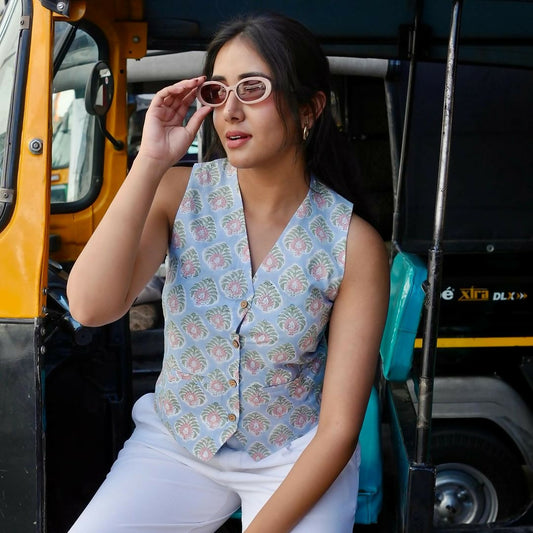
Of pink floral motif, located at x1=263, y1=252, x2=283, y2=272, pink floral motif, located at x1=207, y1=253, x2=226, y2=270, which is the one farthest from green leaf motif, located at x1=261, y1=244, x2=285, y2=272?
pink floral motif, located at x1=207, y1=253, x2=226, y2=270

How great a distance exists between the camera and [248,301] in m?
1.79

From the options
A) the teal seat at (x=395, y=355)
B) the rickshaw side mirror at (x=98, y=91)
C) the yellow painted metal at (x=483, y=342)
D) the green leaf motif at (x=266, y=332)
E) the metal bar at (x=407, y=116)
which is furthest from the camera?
the yellow painted metal at (x=483, y=342)

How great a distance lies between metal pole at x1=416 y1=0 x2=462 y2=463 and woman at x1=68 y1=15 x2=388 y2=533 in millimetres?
162

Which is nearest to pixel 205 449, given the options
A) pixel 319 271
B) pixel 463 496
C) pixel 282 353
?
pixel 282 353

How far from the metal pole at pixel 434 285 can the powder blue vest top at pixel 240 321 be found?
0.25 m

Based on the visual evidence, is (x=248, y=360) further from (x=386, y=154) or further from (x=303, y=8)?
(x=386, y=154)

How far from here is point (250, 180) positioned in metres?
1.90

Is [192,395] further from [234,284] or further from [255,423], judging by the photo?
[234,284]

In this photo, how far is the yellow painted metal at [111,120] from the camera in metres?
2.66

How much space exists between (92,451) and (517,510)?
6.39 ft

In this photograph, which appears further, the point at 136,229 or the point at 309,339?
the point at 309,339

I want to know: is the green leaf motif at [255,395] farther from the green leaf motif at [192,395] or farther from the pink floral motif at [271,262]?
the pink floral motif at [271,262]

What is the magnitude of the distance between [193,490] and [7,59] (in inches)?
50.8

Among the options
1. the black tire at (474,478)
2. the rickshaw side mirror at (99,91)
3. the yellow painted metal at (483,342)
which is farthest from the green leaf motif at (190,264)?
the black tire at (474,478)
